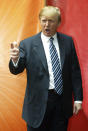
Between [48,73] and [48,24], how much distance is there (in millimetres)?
296

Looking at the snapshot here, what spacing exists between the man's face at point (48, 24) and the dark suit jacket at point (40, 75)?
82mm

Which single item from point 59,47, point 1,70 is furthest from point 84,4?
point 1,70

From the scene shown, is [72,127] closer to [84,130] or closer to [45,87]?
[84,130]

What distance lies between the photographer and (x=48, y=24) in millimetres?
1487

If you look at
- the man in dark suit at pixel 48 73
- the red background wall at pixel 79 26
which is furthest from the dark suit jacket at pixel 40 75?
the red background wall at pixel 79 26

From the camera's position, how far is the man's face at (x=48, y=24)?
4.90ft

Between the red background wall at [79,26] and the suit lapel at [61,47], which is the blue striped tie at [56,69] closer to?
the suit lapel at [61,47]

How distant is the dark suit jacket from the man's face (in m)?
0.08

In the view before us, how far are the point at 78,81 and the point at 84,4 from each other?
722 mm

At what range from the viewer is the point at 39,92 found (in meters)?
1.55

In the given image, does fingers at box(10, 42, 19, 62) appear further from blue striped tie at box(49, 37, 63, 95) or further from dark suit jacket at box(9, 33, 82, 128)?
blue striped tie at box(49, 37, 63, 95)

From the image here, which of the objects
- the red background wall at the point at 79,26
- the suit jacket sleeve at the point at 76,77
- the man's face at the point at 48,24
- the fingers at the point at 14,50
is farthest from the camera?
the red background wall at the point at 79,26

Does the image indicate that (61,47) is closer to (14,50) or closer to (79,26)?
(14,50)

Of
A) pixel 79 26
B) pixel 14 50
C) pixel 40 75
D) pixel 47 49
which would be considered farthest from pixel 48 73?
pixel 79 26
